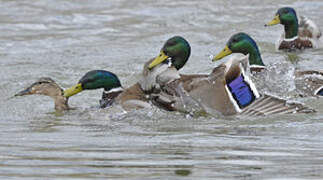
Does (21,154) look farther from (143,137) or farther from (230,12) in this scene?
(230,12)

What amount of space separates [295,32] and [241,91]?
20.6 ft

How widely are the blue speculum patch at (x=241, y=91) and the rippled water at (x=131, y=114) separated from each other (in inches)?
11.6

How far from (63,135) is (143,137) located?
734 millimetres

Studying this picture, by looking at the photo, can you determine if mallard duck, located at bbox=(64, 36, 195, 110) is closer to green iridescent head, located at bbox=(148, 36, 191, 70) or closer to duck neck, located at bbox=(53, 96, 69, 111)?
green iridescent head, located at bbox=(148, 36, 191, 70)

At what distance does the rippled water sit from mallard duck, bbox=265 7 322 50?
Answer: 0.78 feet

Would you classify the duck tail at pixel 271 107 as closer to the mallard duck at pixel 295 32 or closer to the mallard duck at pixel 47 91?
the mallard duck at pixel 47 91

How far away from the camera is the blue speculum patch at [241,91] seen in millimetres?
9242

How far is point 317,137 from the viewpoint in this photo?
7.78m

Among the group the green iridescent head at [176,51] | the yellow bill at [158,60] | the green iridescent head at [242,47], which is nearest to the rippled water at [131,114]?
the green iridescent head at [242,47]

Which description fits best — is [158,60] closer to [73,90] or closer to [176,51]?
[176,51]

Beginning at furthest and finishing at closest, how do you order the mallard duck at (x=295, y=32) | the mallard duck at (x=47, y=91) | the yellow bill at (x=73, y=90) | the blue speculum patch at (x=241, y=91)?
the mallard duck at (x=295, y=32) < the mallard duck at (x=47, y=91) < the yellow bill at (x=73, y=90) < the blue speculum patch at (x=241, y=91)

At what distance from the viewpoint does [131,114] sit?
9570mm

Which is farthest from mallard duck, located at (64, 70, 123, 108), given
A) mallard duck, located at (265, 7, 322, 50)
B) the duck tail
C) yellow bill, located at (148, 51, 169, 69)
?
mallard duck, located at (265, 7, 322, 50)

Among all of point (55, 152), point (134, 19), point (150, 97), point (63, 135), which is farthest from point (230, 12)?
point (55, 152)
